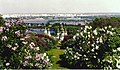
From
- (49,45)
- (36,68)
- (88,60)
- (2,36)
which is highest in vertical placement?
(2,36)

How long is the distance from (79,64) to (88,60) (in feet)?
3.01

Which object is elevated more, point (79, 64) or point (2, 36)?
point (2, 36)

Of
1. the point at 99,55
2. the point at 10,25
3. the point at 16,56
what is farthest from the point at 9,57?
the point at 99,55

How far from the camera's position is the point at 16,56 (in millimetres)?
12273

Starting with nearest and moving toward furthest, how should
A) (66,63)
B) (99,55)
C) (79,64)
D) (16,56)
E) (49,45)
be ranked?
(16,56) < (99,55) < (79,64) < (66,63) < (49,45)

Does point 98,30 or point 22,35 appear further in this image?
point 98,30

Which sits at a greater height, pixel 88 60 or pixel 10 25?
pixel 10 25

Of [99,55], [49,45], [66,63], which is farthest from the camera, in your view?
[49,45]

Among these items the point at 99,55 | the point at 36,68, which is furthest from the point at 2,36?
the point at 99,55

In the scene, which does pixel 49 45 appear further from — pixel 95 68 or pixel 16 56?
pixel 16 56

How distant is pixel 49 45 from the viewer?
30.6 m

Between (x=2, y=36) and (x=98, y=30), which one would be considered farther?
(x=98, y=30)

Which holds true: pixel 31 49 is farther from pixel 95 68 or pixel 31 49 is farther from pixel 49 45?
pixel 49 45

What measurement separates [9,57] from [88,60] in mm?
6461
